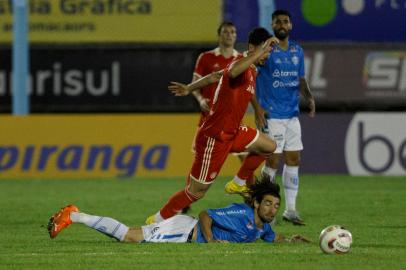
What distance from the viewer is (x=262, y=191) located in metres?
9.11

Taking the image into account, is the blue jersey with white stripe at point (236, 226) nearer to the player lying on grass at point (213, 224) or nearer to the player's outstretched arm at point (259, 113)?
the player lying on grass at point (213, 224)

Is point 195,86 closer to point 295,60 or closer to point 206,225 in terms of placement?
point 295,60

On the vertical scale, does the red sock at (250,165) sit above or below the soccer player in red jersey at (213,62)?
below

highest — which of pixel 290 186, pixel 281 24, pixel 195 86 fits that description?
pixel 281 24

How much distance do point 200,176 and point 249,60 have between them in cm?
111

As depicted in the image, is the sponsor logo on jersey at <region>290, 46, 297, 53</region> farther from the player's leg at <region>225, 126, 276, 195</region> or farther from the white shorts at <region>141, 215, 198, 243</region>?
the white shorts at <region>141, 215, 198, 243</region>

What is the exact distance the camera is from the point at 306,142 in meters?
17.3

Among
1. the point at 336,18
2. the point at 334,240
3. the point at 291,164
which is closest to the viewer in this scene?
the point at 334,240

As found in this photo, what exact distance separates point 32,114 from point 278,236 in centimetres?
914

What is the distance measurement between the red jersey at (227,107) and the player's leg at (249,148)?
233 mm

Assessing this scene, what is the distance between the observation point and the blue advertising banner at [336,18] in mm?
17562

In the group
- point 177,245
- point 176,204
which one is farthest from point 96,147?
point 177,245

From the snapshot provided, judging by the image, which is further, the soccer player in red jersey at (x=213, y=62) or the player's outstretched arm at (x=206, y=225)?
the soccer player in red jersey at (x=213, y=62)

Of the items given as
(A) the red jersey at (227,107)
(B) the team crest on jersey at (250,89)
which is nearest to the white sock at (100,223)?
(A) the red jersey at (227,107)
